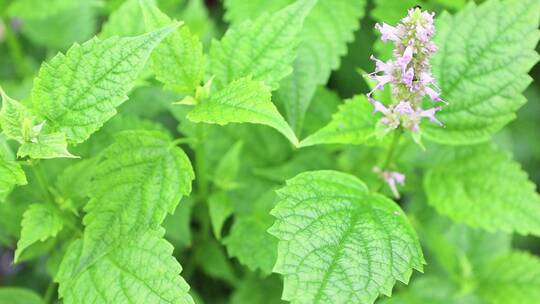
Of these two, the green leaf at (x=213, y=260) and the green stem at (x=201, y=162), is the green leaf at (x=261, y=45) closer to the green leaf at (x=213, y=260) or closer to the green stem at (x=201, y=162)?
the green stem at (x=201, y=162)

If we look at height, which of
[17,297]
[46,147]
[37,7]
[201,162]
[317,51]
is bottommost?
[17,297]

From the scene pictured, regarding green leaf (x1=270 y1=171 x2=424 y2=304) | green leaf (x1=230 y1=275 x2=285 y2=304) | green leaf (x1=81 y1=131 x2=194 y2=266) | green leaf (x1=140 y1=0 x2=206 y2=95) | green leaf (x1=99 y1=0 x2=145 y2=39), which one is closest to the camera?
green leaf (x1=270 y1=171 x2=424 y2=304)

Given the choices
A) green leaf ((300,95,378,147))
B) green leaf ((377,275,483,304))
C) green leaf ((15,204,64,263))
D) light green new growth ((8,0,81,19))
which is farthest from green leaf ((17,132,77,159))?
green leaf ((377,275,483,304))

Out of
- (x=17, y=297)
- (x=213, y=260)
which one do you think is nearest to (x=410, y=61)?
(x=213, y=260)

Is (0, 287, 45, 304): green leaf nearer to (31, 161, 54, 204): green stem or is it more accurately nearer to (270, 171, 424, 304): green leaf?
(31, 161, 54, 204): green stem

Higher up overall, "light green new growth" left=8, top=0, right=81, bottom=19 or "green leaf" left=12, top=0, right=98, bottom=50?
"light green new growth" left=8, top=0, right=81, bottom=19

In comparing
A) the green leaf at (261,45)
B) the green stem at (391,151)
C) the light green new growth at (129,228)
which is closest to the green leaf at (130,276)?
the light green new growth at (129,228)

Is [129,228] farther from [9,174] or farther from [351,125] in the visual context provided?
[351,125]
